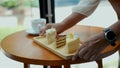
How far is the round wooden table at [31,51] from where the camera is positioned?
0.95 metres

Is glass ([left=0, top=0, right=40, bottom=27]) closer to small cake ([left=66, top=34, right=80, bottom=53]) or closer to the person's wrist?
small cake ([left=66, top=34, right=80, bottom=53])

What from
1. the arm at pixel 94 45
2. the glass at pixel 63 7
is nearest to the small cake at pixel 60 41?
the arm at pixel 94 45

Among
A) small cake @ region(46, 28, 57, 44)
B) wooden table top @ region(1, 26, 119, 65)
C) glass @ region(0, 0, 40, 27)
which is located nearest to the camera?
wooden table top @ region(1, 26, 119, 65)

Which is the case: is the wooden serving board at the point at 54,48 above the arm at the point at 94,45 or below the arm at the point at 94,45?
below

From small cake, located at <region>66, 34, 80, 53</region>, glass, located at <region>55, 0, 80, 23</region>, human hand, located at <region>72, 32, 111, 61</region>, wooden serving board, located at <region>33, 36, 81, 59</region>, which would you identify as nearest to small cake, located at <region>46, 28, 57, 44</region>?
wooden serving board, located at <region>33, 36, 81, 59</region>

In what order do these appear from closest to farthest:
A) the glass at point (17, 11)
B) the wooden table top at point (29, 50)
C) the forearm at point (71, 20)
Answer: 1. the wooden table top at point (29, 50)
2. the forearm at point (71, 20)
3. the glass at point (17, 11)

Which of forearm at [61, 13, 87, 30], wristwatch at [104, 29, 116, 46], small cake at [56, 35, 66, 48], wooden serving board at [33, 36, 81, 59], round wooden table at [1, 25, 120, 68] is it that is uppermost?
wristwatch at [104, 29, 116, 46]

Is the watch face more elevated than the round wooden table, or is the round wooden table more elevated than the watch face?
the watch face

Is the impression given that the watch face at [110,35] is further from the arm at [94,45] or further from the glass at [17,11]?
the glass at [17,11]

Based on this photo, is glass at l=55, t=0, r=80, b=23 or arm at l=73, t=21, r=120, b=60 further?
glass at l=55, t=0, r=80, b=23

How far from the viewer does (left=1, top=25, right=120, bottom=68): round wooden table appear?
37.3 inches

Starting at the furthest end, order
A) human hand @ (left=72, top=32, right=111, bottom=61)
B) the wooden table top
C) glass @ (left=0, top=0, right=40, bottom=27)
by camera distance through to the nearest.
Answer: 1. glass @ (left=0, top=0, right=40, bottom=27)
2. the wooden table top
3. human hand @ (left=72, top=32, right=111, bottom=61)

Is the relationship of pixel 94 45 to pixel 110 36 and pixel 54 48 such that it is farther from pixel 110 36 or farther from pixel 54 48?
pixel 54 48

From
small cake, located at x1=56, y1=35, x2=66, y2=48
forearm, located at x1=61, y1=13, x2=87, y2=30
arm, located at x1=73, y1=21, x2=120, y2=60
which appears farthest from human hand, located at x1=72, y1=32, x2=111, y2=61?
forearm, located at x1=61, y1=13, x2=87, y2=30
